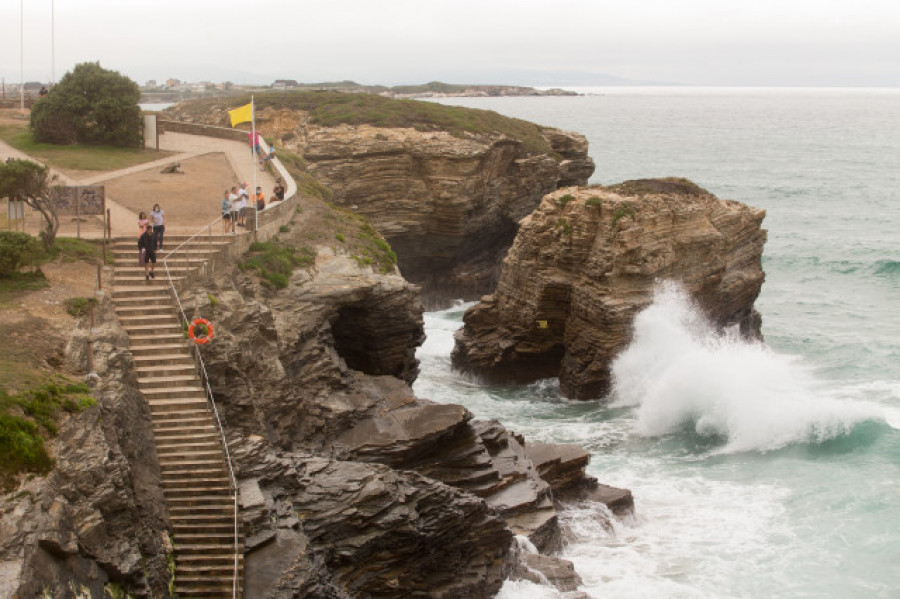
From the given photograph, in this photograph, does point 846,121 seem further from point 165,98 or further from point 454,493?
point 454,493

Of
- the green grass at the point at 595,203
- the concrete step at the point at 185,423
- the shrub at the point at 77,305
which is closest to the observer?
the concrete step at the point at 185,423

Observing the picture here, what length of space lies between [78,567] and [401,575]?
6852mm

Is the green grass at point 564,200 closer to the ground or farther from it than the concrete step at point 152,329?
farther from it

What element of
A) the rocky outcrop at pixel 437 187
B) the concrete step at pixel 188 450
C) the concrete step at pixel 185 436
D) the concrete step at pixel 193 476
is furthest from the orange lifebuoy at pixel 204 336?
the rocky outcrop at pixel 437 187

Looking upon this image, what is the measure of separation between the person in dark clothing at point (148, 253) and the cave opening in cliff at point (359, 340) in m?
7.00

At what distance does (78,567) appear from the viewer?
14.1m

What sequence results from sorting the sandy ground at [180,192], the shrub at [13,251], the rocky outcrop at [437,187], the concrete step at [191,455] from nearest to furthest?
the concrete step at [191,455]
the shrub at [13,251]
the sandy ground at [180,192]
the rocky outcrop at [437,187]

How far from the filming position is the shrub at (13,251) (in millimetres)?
19578

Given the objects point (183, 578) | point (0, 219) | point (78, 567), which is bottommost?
point (183, 578)

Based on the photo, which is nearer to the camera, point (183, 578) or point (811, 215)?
point (183, 578)

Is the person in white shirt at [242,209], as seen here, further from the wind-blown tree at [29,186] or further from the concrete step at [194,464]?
the concrete step at [194,464]

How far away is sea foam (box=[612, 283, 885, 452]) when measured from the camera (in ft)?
101

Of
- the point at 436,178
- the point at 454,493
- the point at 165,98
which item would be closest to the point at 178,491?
the point at 454,493

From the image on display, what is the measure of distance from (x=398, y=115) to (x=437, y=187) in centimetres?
767
